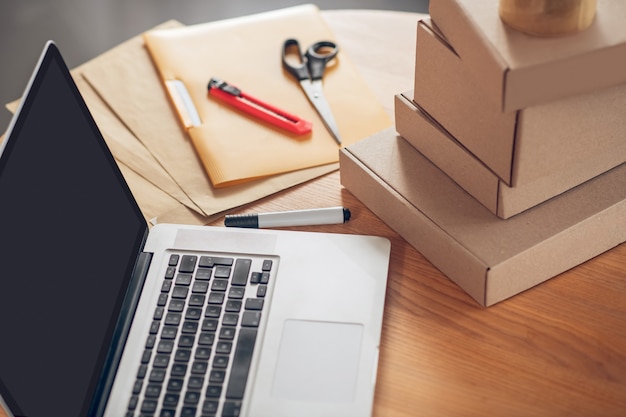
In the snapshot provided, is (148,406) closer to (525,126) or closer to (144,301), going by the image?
(144,301)

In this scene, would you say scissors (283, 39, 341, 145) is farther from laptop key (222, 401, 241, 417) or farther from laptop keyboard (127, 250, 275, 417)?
laptop key (222, 401, 241, 417)

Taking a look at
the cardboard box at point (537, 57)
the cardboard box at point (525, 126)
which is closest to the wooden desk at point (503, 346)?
the cardboard box at point (525, 126)

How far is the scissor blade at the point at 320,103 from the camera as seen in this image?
1.06 m

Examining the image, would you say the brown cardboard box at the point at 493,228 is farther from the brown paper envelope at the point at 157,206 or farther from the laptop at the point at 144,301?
the brown paper envelope at the point at 157,206

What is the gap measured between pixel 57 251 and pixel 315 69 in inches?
21.3

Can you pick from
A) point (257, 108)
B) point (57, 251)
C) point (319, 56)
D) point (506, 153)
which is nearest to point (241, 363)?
point (57, 251)

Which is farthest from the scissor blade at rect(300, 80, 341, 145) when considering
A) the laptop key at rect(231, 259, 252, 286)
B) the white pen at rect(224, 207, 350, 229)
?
the laptop key at rect(231, 259, 252, 286)


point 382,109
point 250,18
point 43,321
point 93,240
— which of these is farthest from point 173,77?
point 43,321

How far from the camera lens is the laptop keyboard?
743 millimetres

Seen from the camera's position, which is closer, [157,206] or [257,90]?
[157,206]

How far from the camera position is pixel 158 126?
1.10 metres

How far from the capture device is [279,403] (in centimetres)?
74

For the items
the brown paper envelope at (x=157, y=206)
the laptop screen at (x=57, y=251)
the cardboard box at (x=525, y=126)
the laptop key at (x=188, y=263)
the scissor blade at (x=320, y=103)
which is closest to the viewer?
the laptop screen at (x=57, y=251)

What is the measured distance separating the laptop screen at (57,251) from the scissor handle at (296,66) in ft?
1.23
